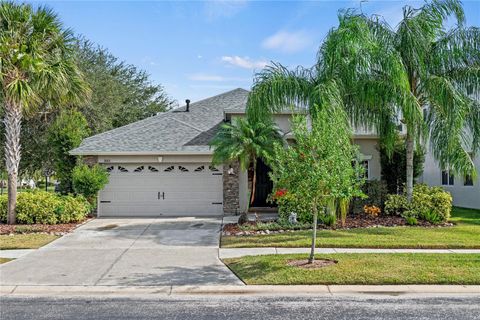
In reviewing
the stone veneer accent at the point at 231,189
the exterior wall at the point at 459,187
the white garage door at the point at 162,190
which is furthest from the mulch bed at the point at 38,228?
the exterior wall at the point at 459,187

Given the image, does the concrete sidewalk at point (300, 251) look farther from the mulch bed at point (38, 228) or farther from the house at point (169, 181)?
the house at point (169, 181)

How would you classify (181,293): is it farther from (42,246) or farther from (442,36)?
(442,36)

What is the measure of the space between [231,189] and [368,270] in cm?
909

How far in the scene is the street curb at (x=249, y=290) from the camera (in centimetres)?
732

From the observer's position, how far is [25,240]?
11953 mm

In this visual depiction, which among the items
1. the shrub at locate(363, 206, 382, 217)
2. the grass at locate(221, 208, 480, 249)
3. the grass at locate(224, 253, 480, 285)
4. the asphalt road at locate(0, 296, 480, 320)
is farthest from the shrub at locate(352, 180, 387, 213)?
the asphalt road at locate(0, 296, 480, 320)

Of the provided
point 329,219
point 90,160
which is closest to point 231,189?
point 329,219

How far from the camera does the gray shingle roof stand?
55.5 feet

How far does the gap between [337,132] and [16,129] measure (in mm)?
11485

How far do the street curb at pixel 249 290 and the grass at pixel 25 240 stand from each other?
388cm

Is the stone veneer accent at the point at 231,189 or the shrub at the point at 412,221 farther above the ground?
the stone veneer accent at the point at 231,189

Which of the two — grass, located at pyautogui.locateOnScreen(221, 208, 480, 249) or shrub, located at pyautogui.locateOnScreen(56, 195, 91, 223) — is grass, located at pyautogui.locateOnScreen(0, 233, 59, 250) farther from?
grass, located at pyautogui.locateOnScreen(221, 208, 480, 249)

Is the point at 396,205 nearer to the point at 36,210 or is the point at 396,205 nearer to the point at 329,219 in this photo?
the point at 329,219

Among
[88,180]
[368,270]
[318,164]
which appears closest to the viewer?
[368,270]
